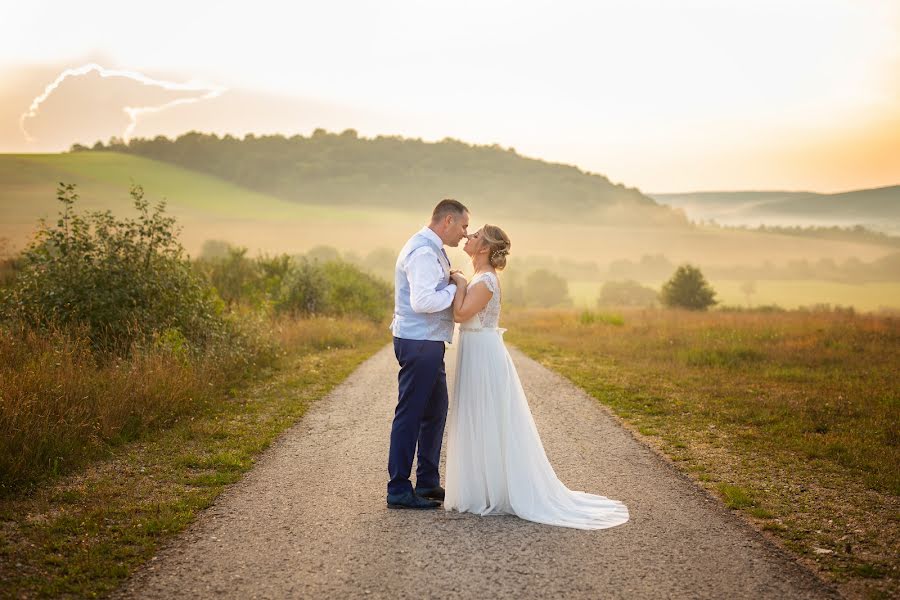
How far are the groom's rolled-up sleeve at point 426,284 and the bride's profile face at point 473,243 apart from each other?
1.43 ft

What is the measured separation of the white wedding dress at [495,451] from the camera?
19.8 feet

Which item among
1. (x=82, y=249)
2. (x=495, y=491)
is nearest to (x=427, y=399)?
(x=495, y=491)

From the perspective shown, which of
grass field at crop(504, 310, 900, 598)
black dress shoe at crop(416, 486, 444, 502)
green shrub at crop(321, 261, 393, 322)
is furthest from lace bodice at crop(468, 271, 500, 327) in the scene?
green shrub at crop(321, 261, 393, 322)

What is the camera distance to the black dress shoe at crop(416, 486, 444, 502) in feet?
21.1

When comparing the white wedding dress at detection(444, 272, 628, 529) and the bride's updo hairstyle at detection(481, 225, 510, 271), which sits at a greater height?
the bride's updo hairstyle at detection(481, 225, 510, 271)

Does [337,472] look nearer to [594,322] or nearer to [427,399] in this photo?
[427,399]

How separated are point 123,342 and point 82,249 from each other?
6.22ft

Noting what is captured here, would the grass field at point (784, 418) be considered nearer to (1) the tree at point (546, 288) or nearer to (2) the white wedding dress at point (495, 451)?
(2) the white wedding dress at point (495, 451)

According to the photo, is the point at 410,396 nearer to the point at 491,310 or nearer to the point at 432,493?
the point at 432,493

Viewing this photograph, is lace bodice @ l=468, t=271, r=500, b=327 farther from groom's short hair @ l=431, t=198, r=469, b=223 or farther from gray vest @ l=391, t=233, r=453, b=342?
groom's short hair @ l=431, t=198, r=469, b=223

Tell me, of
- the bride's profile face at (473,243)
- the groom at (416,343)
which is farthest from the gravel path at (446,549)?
the bride's profile face at (473,243)

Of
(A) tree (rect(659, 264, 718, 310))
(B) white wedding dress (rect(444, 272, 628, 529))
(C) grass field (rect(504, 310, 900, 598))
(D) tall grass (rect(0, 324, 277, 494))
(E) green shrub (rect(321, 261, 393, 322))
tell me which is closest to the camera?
(C) grass field (rect(504, 310, 900, 598))

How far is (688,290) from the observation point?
1747 inches

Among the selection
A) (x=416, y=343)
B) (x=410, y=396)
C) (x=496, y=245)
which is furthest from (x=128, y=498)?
(x=496, y=245)
